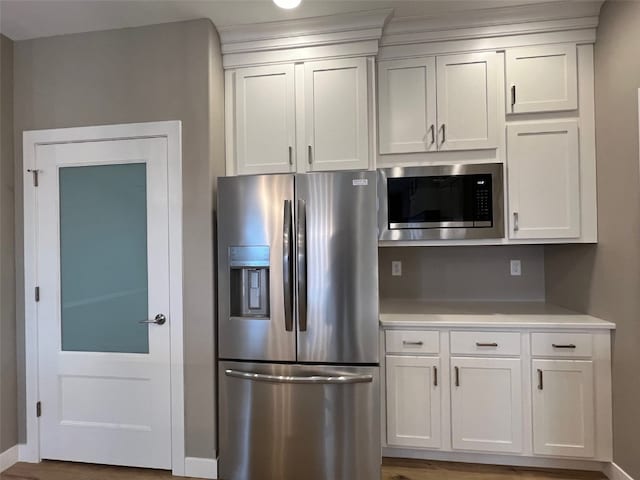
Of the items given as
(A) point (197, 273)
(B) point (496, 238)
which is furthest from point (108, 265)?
(B) point (496, 238)

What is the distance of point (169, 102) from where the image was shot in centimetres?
221

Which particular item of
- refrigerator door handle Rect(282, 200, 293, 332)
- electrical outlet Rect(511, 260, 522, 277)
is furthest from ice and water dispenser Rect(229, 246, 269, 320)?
electrical outlet Rect(511, 260, 522, 277)

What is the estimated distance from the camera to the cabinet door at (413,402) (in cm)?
213

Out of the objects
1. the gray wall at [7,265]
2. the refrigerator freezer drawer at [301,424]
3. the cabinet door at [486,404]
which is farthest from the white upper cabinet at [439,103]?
the gray wall at [7,265]

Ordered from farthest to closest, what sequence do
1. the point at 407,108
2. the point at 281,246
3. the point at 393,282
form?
the point at 393,282 < the point at 407,108 < the point at 281,246

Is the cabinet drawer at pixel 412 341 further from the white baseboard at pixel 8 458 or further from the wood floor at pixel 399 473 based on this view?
the white baseboard at pixel 8 458

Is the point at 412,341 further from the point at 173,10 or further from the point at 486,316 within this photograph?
the point at 173,10

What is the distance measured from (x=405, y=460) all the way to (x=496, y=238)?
4.96 feet

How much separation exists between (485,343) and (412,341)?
0.42 meters

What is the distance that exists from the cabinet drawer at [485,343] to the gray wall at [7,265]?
280 centimetres

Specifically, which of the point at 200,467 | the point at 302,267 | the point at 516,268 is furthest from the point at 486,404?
the point at 200,467

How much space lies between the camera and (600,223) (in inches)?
82.5

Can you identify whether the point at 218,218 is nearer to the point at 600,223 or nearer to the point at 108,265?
the point at 108,265

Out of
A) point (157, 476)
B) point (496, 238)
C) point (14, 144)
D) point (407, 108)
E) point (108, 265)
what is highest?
point (407, 108)
